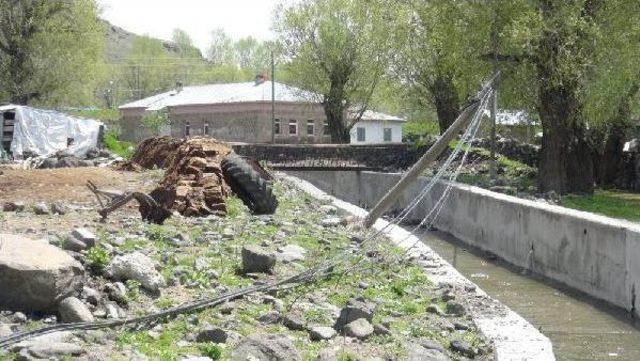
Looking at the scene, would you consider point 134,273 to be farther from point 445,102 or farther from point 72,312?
point 445,102

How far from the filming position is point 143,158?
90.2ft

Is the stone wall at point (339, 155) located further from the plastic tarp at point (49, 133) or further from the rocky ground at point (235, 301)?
the rocky ground at point (235, 301)

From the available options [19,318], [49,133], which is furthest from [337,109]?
[19,318]

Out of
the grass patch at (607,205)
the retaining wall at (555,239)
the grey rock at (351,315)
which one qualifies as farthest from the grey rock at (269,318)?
the grass patch at (607,205)

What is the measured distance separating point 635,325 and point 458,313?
3620mm

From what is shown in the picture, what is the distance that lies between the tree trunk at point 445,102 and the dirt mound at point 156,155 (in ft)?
59.4

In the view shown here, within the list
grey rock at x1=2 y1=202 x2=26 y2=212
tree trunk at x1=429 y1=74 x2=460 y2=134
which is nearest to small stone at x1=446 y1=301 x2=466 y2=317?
grey rock at x1=2 y1=202 x2=26 y2=212

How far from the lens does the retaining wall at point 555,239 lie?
12617mm

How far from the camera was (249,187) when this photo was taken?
17.1 metres

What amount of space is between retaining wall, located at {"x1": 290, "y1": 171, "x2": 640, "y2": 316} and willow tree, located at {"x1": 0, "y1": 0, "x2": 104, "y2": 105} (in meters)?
31.7

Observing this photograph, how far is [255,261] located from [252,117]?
202 feet

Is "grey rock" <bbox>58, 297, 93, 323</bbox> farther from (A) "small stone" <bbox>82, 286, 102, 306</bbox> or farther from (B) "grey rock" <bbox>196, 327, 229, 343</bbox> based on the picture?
(B) "grey rock" <bbox>196, 327, 229, 343</bbox>

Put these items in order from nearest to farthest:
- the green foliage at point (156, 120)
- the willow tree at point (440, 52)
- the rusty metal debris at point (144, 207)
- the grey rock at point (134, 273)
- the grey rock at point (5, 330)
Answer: the grey rock at point (5, 330), the grey rock at point (134, 273), the rusty metal debris at point (144, 207), the willow tree at point (440, 52), the green foliage at point (156, 120)

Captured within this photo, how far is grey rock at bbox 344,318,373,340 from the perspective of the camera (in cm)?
767
